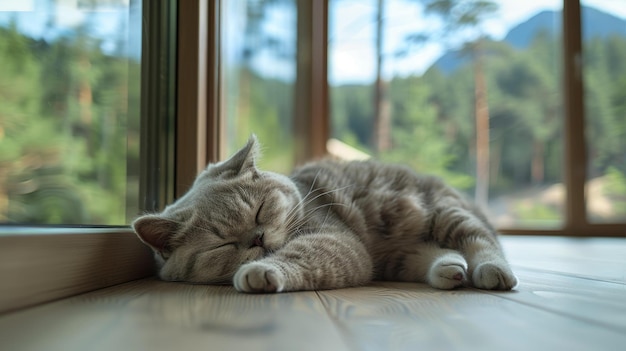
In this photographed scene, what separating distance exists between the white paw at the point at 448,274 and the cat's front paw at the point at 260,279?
0.46 m

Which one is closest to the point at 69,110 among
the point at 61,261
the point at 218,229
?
the point at 61,261

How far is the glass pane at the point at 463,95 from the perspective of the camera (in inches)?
187

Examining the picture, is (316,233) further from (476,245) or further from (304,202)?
(476,245)

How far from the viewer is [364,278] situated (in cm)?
154

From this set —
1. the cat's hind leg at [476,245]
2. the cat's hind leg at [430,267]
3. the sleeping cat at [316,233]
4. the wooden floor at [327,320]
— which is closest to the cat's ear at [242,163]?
the sleeping cat at [316,233]

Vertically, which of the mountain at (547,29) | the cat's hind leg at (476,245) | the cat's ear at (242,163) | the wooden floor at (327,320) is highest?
the mountain at (547,29)

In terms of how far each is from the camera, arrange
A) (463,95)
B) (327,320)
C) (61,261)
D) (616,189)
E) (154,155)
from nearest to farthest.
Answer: (327,320), (61,261), (154,155), (616,189), (463,95)

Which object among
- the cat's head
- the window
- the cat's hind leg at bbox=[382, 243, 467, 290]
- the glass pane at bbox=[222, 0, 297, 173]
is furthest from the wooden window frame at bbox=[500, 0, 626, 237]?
the cat's head

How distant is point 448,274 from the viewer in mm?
1410

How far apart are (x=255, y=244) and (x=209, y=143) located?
94 centimetres

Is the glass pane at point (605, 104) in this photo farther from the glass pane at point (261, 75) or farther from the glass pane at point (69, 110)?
the glass pane at point (69, 110)

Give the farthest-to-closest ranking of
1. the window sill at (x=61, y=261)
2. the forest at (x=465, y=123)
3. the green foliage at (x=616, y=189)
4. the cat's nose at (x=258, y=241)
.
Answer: the green foliage at (x=616, y=189), the forest at (x=465, y=123), the cat's nose at (x=258, y=241), the window sill at (x=61, y=261)

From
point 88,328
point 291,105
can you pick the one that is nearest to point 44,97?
point 88,328

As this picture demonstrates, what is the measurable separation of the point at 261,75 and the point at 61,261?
252 centimetres
